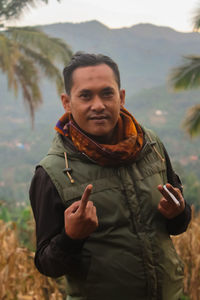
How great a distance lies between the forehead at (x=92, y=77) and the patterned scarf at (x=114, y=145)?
5.4 inches

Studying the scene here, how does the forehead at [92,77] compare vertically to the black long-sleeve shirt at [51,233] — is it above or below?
above

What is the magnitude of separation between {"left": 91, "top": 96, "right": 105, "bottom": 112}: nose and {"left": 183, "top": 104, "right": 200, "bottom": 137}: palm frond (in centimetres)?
817

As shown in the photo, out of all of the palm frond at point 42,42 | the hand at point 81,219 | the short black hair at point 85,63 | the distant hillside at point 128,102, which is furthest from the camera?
the distant hillside at point 128,102

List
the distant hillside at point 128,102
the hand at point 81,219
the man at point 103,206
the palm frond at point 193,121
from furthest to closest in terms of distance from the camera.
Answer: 1. the distant hillside at point 128,102
2. the palm frond at point 193,121
3. the man at point 103,206
4. the hand at point 81,219

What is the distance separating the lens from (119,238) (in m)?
1.17

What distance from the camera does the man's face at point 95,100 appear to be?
4.03 ft

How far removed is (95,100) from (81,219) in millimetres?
398

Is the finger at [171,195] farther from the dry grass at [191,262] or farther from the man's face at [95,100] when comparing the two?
the dry grass at [191,262]

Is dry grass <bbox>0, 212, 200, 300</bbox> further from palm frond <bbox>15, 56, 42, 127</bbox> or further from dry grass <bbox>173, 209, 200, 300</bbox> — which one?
palm frond <bbox>15, 56, 42, 127</bbox>

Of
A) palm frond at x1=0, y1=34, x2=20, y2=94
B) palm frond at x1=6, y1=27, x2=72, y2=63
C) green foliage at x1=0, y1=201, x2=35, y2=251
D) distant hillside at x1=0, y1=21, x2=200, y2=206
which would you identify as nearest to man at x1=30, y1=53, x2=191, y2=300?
distant hillside at x1=0, y1=21, x2=200, y2=206

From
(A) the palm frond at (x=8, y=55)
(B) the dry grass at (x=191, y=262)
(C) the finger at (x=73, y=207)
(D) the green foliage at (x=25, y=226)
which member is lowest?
(D) the green foliage at (x=25, y=226)

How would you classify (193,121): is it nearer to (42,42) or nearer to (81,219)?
(42,42)

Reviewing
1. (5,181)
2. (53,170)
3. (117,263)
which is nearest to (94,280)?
(117,263)

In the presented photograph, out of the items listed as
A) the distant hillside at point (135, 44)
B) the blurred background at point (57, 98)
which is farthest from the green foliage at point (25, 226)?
the distant hillside at point (135, 44)
